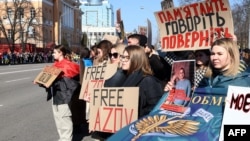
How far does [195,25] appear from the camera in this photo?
4.85 metres

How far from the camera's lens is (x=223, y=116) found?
10.9ft

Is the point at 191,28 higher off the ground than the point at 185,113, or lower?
higher

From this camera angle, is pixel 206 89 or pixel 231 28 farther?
pixel 231 28

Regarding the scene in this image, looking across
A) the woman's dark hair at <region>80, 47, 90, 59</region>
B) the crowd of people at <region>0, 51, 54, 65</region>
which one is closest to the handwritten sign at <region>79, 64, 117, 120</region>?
the woman's dark hair at <region>80, 47, 90, 59</region>

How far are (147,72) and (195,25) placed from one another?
71cm

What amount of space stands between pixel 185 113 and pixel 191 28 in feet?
4.31

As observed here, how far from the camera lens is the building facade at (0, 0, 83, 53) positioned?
8062 centimetres

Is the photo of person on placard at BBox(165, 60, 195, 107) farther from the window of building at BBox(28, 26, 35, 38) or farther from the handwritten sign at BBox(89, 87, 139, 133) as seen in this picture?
the window of building at BBox(28, 26, 35, 38)

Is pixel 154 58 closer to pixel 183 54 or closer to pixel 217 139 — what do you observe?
pixel 183 54

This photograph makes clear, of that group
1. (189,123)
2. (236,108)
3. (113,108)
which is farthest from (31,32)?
(236,108)

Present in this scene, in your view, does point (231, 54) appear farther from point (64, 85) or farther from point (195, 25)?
point (64, 85)

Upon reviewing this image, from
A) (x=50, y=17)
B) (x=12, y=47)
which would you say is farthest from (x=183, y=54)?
(x=50, y=17)

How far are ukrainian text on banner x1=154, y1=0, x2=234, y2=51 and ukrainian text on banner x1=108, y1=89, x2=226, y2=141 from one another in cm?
89

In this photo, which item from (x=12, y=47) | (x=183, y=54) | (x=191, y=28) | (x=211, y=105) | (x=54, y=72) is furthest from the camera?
(x=12, y=47)
